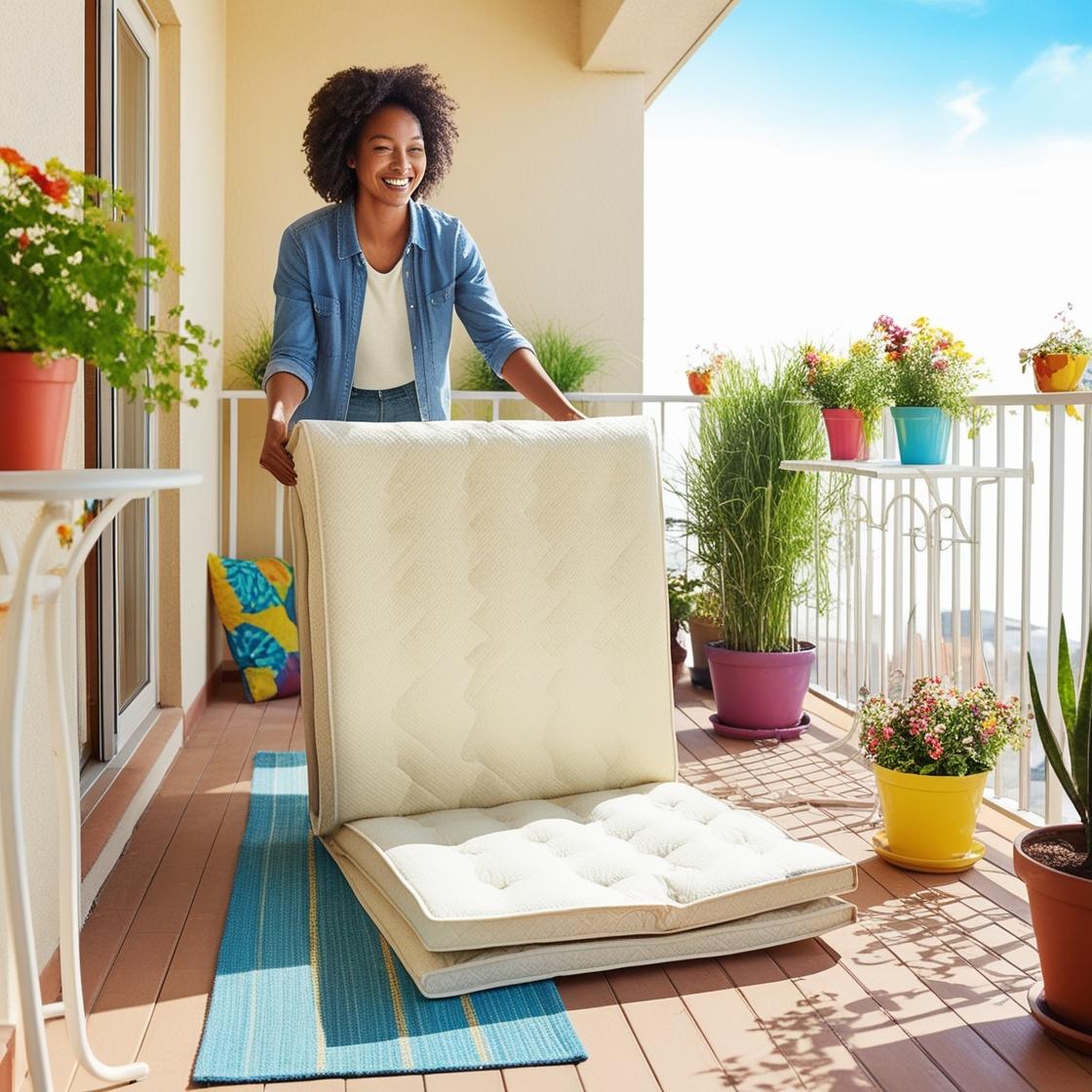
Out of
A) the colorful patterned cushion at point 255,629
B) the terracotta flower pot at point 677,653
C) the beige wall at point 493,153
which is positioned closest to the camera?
the colorful patterned cushion at point 255,629

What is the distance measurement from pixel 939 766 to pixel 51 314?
1993mm

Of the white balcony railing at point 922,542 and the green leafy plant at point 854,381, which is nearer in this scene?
the white balcony railing at point 922,542

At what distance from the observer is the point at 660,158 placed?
629 inches

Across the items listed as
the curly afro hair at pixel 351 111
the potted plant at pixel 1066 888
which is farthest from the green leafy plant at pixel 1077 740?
the curly afro hair at pixel 351 111

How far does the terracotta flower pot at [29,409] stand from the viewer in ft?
4.27

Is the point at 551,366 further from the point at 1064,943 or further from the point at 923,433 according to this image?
the point at 1064,943

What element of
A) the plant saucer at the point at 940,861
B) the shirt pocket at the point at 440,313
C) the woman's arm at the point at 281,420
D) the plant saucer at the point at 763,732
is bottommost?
the plant saucer at the point at 940,861

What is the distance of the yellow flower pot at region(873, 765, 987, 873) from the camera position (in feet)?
8.36

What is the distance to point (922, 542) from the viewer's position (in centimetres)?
391

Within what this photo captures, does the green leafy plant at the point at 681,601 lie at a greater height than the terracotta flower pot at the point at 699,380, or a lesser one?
lesser

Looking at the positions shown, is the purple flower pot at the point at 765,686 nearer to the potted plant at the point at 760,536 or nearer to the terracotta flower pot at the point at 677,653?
the potted plant at the point at 760,536

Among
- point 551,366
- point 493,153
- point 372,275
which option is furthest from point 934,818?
point 493,153

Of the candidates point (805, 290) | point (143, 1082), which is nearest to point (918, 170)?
point (805, 290)

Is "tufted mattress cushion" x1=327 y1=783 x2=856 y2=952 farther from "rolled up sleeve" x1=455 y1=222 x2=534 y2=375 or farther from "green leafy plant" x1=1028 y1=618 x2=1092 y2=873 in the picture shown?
"rolled up sleeve" x1=455 y1=222 x2=534 y2=375
